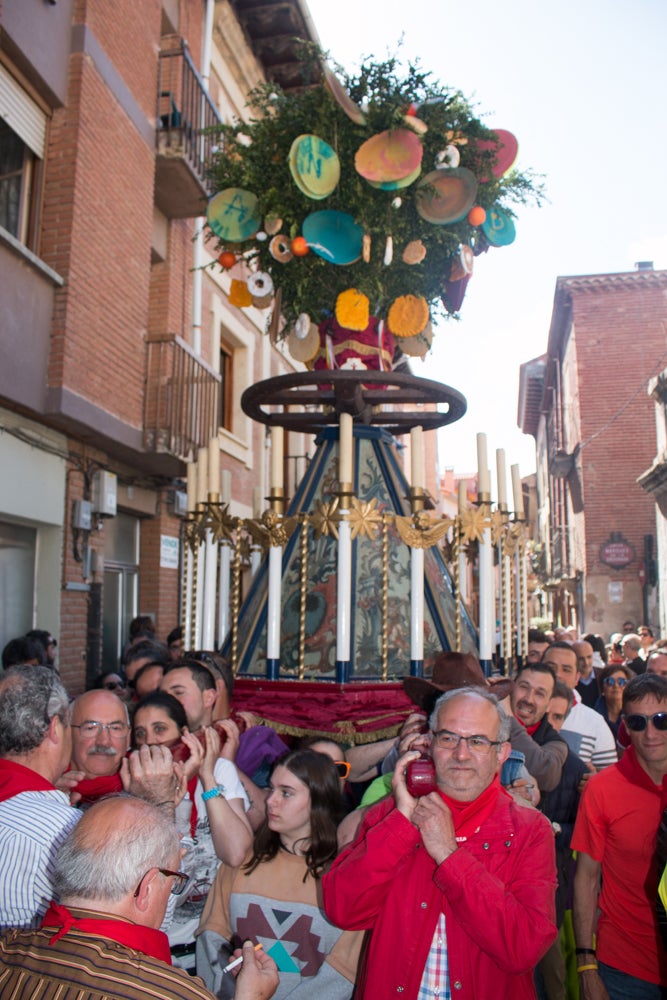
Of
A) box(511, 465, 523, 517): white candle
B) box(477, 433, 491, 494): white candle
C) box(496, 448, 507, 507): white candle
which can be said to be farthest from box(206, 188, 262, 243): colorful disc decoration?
box(511, 465, 523, 517): white candle

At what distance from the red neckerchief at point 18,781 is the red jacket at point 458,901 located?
1010 mm

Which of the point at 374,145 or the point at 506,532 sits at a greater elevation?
the point at 374,145

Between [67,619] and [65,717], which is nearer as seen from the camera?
[65,717]

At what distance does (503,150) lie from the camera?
480 centimetres

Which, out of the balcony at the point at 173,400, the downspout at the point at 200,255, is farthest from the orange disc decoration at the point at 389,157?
the downspout at the point at 200,255

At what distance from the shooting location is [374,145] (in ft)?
13.9

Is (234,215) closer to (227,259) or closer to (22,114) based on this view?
(227,259)

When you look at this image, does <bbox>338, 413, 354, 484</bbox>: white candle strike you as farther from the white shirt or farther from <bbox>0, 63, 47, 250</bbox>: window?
<bbox>0, 63, 47, 250</bbox>: window

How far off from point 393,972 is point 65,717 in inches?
55.7

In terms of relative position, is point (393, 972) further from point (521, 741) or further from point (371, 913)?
point (521, 741)

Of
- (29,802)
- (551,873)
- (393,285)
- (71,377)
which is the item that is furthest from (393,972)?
(71,377)

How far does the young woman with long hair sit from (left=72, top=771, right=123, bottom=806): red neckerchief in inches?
22.1

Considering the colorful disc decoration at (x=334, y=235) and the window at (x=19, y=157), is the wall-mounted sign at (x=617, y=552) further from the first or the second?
the colorful disc decoration at (x=334, y=235)

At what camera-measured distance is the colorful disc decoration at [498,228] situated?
4855 mm
